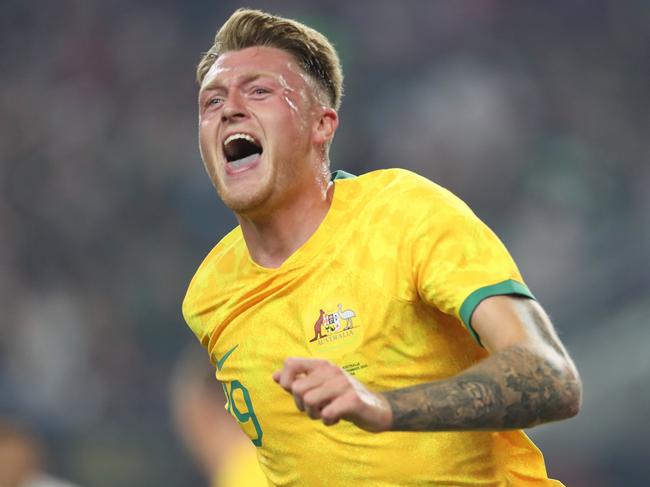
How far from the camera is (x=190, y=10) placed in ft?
28.1

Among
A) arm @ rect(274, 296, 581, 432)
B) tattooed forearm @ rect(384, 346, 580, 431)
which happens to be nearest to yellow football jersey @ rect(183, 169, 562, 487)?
arm @ rect(274, 296, 581, 432)

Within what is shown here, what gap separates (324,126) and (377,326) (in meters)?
0.75

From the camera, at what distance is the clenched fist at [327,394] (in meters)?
2.04

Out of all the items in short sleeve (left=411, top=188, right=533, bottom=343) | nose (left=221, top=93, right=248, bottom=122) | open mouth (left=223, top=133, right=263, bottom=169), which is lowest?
short sleeve (left=411, top=188, right=533, bottom=343)

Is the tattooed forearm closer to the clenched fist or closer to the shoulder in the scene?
the clenched fist

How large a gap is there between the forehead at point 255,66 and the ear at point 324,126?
0.12 m

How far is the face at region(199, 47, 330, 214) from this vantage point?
10.2 feet

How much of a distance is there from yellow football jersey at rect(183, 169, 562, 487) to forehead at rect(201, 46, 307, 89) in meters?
0.37

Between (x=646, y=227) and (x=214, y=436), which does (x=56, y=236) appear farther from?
(x=646, y=227)

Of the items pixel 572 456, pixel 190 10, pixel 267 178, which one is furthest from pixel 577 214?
pixel 267 178

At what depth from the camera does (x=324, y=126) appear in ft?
10.8

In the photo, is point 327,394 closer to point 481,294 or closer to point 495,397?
point 495,397

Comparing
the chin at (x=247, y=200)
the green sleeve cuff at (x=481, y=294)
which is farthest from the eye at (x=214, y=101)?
the green sleeve cuff at (x=481, y=294)

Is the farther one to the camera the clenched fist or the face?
the face
